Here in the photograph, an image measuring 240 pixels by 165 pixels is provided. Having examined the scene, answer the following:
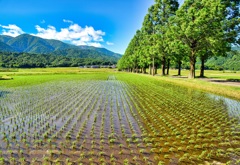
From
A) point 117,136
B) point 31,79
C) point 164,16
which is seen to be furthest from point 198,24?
point 31,79

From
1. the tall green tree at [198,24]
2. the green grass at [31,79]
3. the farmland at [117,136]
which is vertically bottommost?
the farmland at [117,136]

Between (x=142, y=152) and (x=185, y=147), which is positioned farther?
(x=185, y=147)

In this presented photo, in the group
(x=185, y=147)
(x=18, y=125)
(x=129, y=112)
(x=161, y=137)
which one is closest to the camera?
(x=185, y=147)

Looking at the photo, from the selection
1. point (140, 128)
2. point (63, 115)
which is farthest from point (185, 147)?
point (63, 115)

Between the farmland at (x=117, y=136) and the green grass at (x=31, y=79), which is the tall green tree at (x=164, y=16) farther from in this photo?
the farmland at (x=117, y=136)

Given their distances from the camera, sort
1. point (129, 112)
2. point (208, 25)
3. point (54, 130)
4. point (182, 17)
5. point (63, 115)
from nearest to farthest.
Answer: point (54, 130) < point (63, 115) < point (129, 112) < point (208, 25) < point (182, 17)

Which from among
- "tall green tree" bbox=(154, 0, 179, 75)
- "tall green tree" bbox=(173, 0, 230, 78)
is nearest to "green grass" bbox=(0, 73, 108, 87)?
"tall green tree" bbox=(154, 0, 179, 75)

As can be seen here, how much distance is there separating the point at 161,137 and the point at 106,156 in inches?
129

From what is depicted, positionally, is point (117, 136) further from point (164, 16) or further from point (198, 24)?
point (164, 16)

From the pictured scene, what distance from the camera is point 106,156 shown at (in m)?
6.72

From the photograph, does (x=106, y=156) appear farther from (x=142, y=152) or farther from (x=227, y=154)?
Result: (x=227, y=154)

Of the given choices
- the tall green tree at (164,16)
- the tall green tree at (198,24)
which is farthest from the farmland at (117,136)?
the tall green tree at (164,16)

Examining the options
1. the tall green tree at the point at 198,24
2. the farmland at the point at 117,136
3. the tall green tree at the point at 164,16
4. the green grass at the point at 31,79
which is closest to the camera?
the farmland at the point at 117,136

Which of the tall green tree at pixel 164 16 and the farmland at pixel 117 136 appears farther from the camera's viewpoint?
the tall green tree at pixel 164 16
